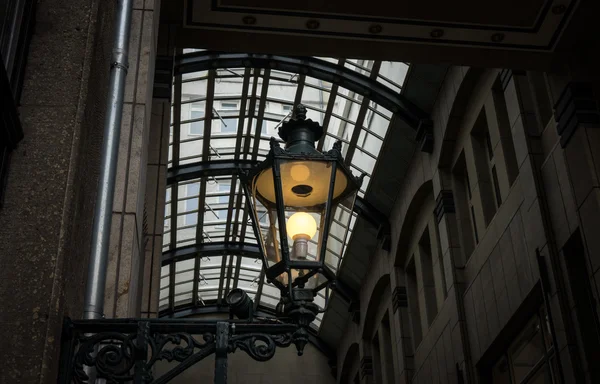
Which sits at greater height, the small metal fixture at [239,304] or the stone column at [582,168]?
the stone column at [582,168]

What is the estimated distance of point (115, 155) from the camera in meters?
5.04

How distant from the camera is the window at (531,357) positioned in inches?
509

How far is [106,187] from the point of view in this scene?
16.4 feet

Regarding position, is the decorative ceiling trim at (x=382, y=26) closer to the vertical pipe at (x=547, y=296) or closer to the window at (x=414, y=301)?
the vertical pipe at (x=547, y=296)

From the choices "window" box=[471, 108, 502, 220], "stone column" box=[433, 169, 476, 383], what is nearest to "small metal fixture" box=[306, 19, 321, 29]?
"window" box=[471, 108, 502, 220]

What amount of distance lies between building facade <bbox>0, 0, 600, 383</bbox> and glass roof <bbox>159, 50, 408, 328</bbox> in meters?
0.06

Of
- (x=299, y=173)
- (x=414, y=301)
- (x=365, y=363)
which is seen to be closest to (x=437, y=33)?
(x=299, y=173)

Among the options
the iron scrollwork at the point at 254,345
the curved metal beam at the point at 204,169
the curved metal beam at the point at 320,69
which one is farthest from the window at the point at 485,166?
the iron scrollwork at the point at 254,345

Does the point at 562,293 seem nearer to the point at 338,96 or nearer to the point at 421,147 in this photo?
the point at 421,147

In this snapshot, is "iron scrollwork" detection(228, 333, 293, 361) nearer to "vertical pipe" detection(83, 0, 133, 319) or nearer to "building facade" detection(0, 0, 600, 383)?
"building facade" detection(0, 0, 600, 383)

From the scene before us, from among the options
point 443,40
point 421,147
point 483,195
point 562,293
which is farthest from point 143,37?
point 421,147

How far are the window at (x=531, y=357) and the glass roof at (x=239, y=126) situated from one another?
486 cm

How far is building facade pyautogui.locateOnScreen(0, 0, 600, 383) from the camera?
3869 millimetres

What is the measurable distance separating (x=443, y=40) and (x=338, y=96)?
10.5 metres
